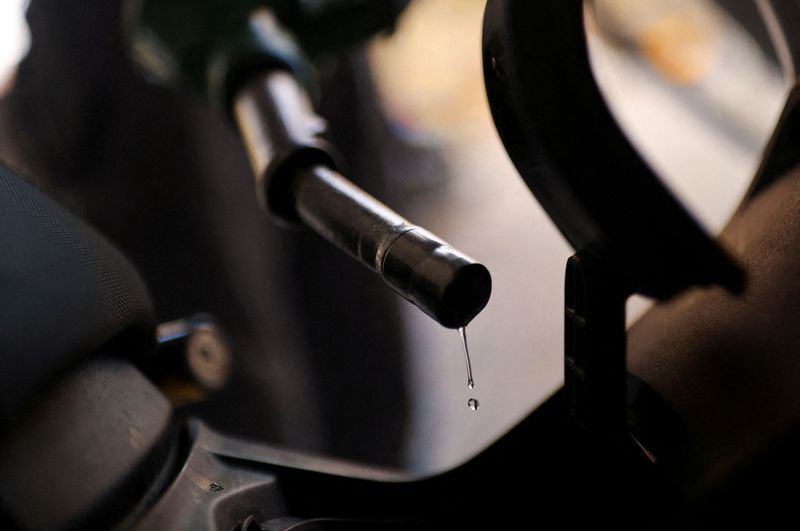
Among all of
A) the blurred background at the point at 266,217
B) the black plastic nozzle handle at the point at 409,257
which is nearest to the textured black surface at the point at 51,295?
the black plastic nozzle handle at the point at 409,257

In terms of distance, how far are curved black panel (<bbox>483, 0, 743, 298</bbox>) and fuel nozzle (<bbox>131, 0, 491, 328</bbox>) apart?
0.16 ft

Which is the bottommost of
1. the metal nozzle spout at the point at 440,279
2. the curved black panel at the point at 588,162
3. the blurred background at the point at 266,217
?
the blurred background at the point at 266,217

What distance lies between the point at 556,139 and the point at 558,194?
0.02m

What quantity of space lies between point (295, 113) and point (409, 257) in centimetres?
31

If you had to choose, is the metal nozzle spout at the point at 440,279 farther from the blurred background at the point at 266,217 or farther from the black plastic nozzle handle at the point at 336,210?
the blurred background at the point at 266,217

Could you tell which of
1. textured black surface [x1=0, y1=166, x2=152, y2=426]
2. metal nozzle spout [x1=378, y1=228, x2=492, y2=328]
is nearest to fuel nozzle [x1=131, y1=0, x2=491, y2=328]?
metal nozzle spout [x1=378, y1=228, x2=492, y2=328]

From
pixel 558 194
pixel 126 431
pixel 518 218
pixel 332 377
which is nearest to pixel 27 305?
pixel 126 431

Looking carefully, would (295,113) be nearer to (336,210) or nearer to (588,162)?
(336,210)

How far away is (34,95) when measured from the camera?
0.85 m

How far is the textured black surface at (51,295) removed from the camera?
319mm

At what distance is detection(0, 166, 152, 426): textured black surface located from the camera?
12.6 inches

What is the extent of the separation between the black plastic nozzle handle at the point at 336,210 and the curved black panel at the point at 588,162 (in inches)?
2.0

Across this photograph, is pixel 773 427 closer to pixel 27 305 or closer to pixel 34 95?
pixel 27 305

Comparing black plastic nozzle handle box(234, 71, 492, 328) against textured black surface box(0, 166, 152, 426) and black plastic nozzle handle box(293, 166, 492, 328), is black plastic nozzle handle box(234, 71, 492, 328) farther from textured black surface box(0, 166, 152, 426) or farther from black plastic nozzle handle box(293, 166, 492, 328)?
textured black surface box(0, 166, 152, 426)
